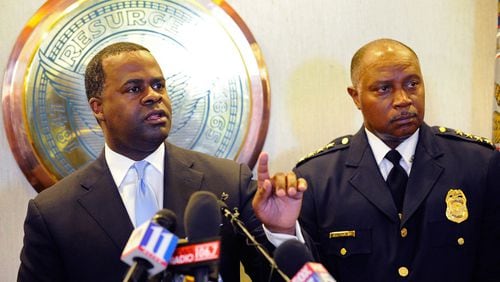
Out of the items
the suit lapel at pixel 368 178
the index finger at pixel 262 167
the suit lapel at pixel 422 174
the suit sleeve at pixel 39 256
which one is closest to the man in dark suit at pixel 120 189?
the suit sleeve at pixel 39 256

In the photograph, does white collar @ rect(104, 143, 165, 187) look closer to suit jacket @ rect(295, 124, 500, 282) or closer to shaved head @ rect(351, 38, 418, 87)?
suit jacket @ rect(295, 124, 500, 282)

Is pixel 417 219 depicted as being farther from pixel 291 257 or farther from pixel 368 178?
pixel 291 257

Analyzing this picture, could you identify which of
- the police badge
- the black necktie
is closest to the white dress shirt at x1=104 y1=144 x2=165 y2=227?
the black necktie

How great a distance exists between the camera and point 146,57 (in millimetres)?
1824

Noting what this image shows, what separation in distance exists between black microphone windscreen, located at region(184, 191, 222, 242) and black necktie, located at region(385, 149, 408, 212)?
35.7 inches

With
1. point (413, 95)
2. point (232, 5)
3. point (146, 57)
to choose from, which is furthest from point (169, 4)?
point (413, 95)

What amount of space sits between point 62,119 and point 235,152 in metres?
0.66

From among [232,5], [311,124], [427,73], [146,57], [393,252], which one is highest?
[232,5]

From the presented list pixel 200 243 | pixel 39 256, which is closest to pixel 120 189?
pixel 39 256

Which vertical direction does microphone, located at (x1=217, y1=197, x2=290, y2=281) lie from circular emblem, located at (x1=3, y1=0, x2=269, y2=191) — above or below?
below

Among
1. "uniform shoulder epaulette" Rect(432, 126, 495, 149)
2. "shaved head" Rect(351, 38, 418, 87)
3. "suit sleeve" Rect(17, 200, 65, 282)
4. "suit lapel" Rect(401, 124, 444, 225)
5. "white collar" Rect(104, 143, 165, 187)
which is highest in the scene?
"shaved head" Rect(351, 38, 418, 87)

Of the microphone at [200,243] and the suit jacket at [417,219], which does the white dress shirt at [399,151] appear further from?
the microphone at [200,243]

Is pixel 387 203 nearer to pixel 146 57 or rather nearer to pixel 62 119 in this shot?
pixel 146 57

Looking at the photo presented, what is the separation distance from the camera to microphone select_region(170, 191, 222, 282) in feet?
3.38
